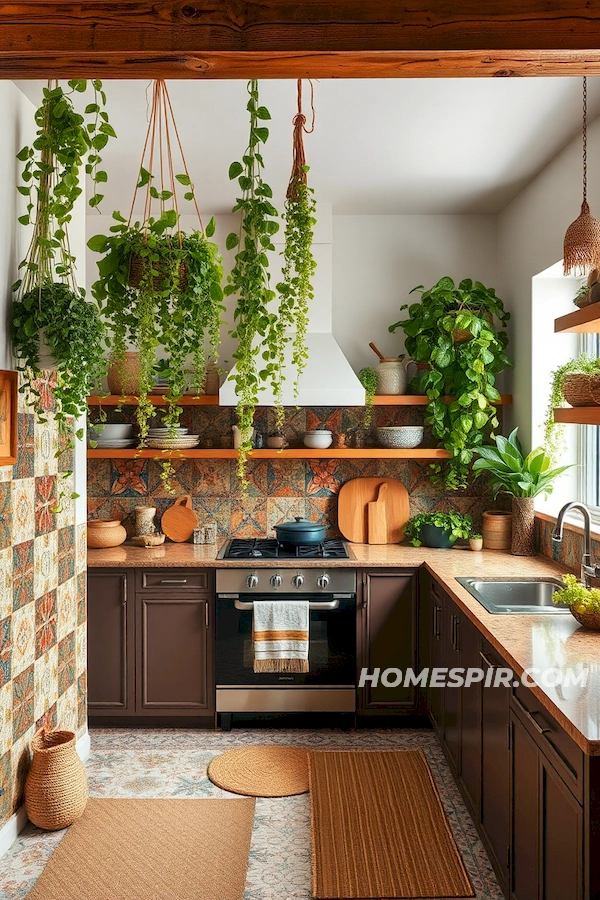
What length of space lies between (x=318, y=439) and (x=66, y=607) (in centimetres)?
168

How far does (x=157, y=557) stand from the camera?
3971 mm

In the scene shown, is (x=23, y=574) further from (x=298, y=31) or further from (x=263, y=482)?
(x=298, y=31)

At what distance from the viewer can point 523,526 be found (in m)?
3.99

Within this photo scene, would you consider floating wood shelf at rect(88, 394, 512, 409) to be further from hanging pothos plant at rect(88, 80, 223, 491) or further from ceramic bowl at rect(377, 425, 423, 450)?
hanging pothos plant at rect(88, 80, 223, 491)

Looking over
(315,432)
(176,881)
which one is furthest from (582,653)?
(315,432)

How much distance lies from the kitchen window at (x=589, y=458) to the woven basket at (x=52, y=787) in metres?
2.56

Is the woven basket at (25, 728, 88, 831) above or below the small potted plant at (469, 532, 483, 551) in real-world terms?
below

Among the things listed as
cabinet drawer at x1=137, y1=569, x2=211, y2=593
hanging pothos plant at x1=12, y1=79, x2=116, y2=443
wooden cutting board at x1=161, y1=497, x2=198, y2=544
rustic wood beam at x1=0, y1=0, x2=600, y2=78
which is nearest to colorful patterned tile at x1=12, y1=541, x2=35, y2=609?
hanging pothos plant at x1=12, y1=79, x2=116, y2=443

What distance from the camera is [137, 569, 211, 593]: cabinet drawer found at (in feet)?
12.7

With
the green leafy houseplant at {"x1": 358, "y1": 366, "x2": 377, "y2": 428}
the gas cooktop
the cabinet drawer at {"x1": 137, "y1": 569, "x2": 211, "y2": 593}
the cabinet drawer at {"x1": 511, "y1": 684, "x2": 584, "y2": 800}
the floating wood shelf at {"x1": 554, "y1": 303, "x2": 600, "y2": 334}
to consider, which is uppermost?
the floating wood shelf at {"x1": 554, "y1": 303, "x2": 600, "y2": 334}

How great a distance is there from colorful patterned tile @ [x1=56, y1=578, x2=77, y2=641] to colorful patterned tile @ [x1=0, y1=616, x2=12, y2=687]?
46cm

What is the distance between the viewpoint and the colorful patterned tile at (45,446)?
2910mm

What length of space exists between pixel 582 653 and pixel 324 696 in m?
1.88

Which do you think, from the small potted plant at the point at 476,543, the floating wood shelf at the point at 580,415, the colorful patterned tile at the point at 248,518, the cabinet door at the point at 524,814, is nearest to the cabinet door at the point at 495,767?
the cabinet door at the point at 524,814
